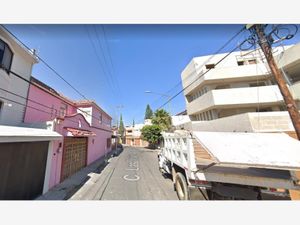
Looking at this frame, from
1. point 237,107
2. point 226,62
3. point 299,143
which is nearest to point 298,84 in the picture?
point 237,107

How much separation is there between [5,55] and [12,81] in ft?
4.06

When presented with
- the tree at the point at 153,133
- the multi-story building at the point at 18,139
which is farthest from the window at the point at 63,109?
the tree at the point at 153,133

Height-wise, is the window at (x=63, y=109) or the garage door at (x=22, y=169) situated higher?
the window at (x=63, y=109)

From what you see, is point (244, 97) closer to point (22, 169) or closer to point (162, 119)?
point (22, 169)

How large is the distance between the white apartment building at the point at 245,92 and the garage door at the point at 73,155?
952 centimetres

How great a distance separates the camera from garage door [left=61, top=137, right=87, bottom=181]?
812cm

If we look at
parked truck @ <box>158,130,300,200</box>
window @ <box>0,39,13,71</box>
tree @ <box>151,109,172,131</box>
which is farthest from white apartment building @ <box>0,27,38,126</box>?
tree @ <box>151,109,172,131</box>

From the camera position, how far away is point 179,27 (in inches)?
173

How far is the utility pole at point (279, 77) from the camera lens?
4821mm

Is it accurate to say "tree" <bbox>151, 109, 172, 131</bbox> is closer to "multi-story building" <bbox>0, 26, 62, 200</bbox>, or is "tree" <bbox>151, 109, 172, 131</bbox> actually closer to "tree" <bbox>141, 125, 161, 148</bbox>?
"tree" <bbox>141, 125, 161, 148</bbox>

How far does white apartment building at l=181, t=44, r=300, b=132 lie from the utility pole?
4778mm

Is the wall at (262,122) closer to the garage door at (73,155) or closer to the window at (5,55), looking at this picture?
the garage door at (73,155)

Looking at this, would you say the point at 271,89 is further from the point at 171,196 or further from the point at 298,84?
the point at 171,196
